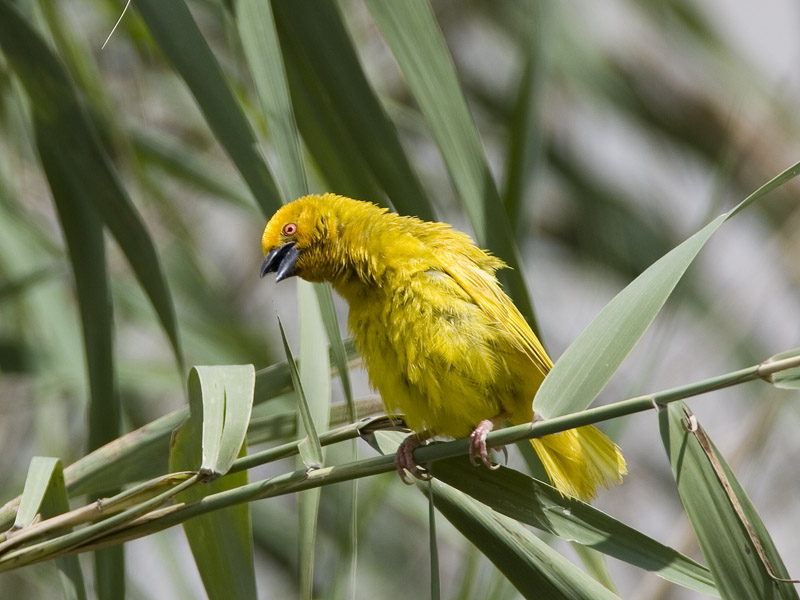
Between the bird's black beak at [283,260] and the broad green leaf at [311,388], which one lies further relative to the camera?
the bird's black beak at [283,260]

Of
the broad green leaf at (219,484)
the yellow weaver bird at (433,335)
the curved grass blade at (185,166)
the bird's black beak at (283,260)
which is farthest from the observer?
the curved grass blade at (185,166)

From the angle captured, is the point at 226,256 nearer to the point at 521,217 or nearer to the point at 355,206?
the point at 355,206

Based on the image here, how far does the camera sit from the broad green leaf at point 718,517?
3.98 feet

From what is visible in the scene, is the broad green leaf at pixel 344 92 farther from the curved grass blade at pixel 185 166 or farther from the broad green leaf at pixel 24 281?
the broad green leaf at pixel 24 281

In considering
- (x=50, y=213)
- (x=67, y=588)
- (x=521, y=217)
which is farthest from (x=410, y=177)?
(x=50, y=213)

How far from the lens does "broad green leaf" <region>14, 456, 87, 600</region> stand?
1443 millimetres

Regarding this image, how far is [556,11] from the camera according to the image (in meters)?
2.08

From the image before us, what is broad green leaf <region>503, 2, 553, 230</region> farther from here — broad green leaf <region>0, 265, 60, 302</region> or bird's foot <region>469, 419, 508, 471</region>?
broad green leaf <region>0, 265, 60, 302</region>

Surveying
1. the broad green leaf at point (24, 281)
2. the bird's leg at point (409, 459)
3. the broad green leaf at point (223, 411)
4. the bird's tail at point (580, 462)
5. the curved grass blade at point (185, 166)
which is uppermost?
the curved grass blade at point (185, 166)

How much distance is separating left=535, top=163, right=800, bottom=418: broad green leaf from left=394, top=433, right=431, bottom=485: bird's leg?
0.91 ft

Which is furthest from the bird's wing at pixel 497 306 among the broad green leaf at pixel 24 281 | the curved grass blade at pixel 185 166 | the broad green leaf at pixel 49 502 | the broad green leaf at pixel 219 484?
the broad green leaf at pixel 24 281

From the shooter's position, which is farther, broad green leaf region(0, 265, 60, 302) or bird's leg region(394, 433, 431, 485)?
broad green leaf region(0, 265, 60, 302)

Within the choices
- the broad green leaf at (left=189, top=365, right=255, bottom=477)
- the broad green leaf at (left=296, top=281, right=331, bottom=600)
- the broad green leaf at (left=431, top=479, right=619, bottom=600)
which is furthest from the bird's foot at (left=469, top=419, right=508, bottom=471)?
the broad green leaf at (left=189, top=365, right=255, bottom=477)

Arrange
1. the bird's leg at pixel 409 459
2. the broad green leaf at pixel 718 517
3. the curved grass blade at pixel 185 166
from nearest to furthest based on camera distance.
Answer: the broad green leaf at pixel 718 517 → the bird's leg at pixel 409 459 → the curved grass blade at pixel 185 166
